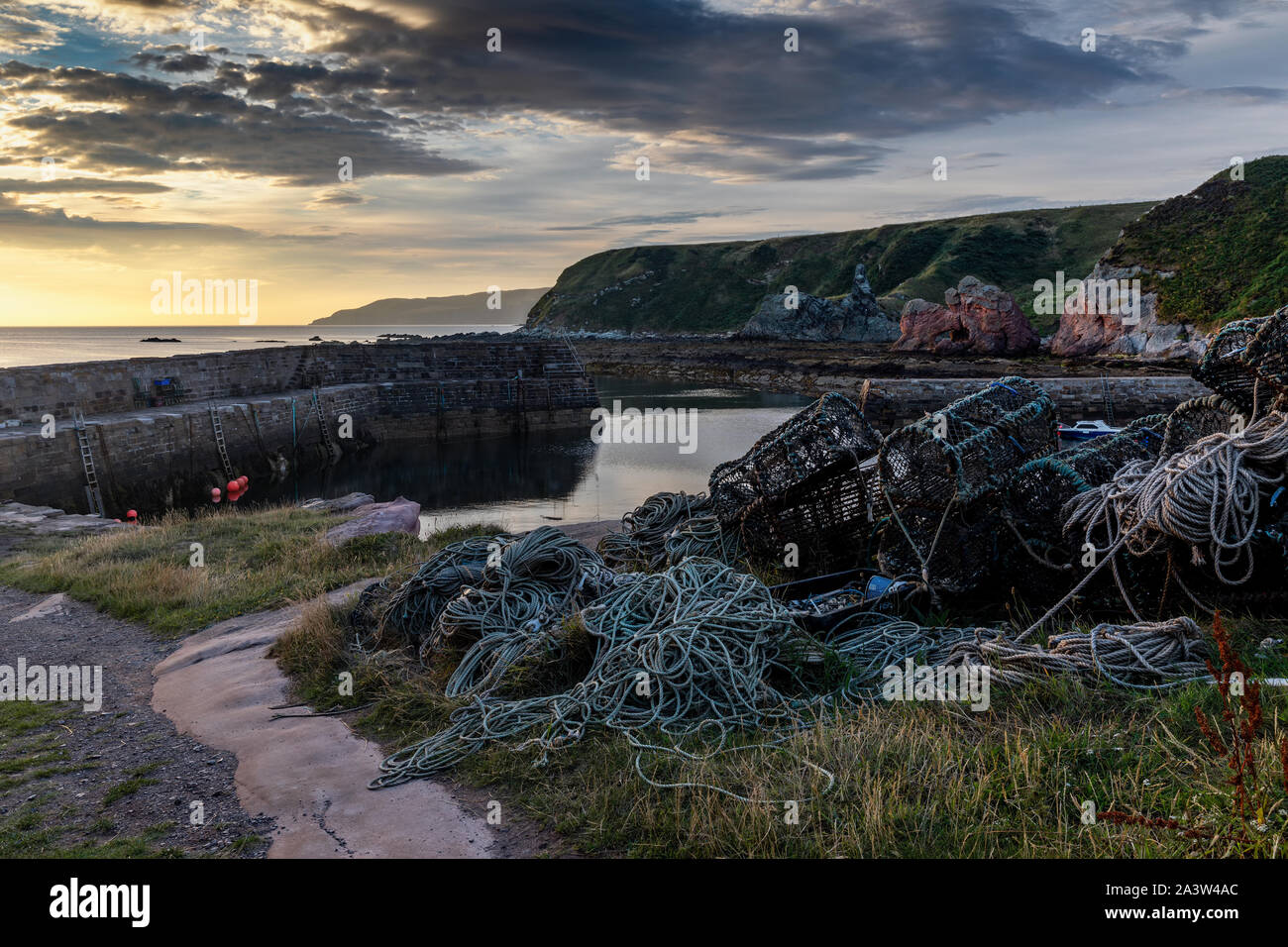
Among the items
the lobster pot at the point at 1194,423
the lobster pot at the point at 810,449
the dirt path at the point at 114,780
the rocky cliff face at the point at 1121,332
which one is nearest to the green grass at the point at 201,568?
the dirt path at the point at 114,780

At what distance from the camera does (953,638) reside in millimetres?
5934

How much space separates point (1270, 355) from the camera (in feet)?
18.7

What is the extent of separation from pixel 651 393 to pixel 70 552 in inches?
1747

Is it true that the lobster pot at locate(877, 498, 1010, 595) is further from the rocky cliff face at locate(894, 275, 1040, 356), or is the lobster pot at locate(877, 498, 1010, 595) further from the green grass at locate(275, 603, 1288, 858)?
the rocky cliff face at locate(894, 275, 1040, 356)

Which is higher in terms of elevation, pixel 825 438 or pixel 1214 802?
pixel 825 438

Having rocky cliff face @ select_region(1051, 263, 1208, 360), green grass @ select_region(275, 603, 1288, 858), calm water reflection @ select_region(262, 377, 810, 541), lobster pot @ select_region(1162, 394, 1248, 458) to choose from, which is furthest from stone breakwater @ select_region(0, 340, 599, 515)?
rocky cliff face @ select_region(1051, 263, 1208, 360)

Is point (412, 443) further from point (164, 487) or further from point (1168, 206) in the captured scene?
point (1168, 206)

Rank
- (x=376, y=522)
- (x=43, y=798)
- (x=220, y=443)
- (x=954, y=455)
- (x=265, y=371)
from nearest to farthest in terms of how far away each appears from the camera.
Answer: (x=43, y=798) < (x=954, y=455) < (x=376, y=522) < (x=220, y=443) < (x=265, y=371)

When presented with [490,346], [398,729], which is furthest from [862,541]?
[490,346]

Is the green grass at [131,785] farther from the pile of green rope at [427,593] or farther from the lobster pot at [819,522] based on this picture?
the lobster pot at [819,522]

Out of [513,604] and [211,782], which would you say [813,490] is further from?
[211,782]

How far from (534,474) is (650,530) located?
22083mm

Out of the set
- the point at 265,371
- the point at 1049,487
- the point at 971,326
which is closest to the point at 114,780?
the point at 1049,487

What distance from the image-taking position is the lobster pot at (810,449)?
25.4ft
